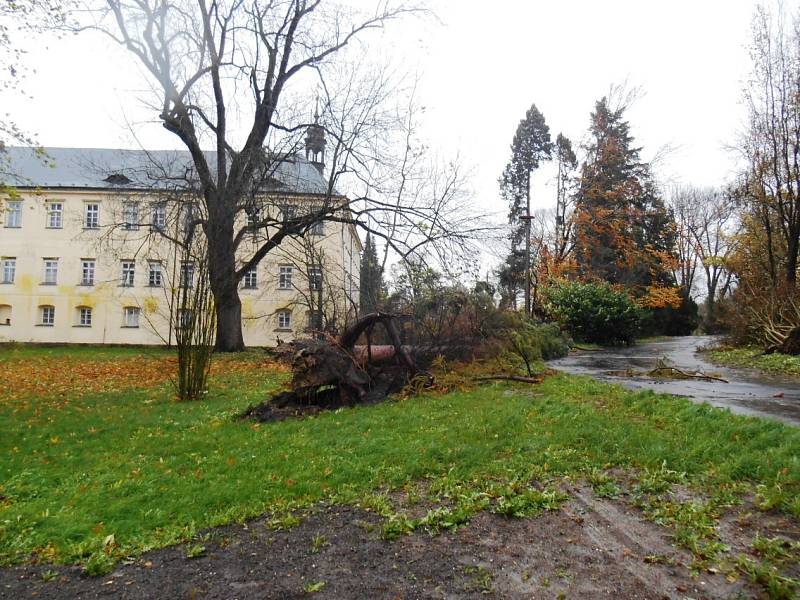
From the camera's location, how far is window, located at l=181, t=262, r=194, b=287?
9422mm

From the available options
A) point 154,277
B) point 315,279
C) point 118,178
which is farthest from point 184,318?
point 154,277

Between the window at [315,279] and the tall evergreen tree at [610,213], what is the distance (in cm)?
1894

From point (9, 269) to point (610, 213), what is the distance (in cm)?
3880

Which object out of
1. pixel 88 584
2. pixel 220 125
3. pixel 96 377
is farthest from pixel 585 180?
pixel 88 584

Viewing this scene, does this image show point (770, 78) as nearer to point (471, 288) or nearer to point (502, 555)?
point (471, 288)

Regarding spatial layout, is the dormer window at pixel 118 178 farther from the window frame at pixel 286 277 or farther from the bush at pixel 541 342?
the bush at pixel 541 342

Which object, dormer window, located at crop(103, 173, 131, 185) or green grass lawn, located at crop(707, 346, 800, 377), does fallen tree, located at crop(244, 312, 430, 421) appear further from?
dormer window, located at crop(103, 173, 131, 185)

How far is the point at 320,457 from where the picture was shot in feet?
17.6

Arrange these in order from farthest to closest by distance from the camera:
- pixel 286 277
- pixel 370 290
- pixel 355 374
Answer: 1. pixel 286 277
2. pixel 370 290
3. pixel 355 374

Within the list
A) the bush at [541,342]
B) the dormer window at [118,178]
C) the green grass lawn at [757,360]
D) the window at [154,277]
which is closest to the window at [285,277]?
the dormer window at [118,178]

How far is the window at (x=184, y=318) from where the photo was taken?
31.4 ft

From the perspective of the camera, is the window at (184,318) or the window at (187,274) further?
the window at (184,318)

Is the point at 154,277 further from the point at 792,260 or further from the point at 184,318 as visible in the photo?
the point at 792,260

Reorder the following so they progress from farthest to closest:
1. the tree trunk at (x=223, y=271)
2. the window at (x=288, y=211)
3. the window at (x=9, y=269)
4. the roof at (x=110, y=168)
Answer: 1. the window at (x=9, y=269)
2. the roof at (x=110, y=168)
3. the window at (x=288, y=211)
4. the tree trunk at (x=223, y=271)
